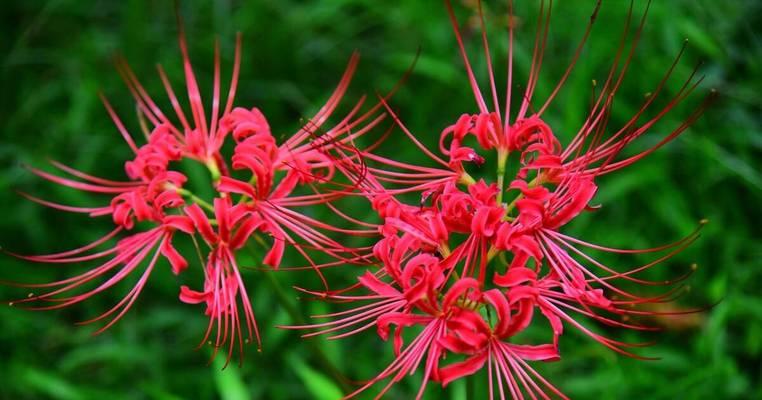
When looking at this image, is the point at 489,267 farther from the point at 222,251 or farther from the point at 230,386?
the point at 230,386

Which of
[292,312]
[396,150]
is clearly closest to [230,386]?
[292,312]

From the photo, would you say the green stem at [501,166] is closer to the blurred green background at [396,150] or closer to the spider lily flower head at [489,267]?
the spider lily flower head at [489,267]

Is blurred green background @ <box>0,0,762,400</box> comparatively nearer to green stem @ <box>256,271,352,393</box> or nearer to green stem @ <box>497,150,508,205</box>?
green stem @ <box>256,271,352,393</box>

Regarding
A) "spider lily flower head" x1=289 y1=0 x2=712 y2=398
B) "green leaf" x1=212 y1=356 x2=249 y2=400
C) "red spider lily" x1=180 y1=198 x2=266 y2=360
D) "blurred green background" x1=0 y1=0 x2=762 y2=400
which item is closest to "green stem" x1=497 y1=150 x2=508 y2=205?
"spider lily flower head" x1=289 y1=0 x2=712 y2=398

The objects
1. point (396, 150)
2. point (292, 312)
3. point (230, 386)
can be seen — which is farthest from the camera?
point (396, 150)

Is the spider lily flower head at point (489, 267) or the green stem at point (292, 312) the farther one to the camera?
the green stem at point (292, 312)

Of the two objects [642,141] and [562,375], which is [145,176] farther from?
[642,141]

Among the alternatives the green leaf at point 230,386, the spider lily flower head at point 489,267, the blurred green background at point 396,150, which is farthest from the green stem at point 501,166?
the green leaf at point 230,386

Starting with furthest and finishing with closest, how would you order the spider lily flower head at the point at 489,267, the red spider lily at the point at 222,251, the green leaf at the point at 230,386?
the green leaf at the point at 230,386, the red spider lily at the point at 222,251, the spider lily flower head at the point at 489,267
